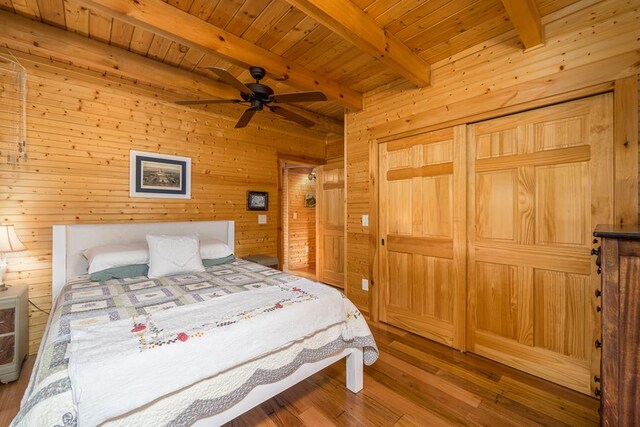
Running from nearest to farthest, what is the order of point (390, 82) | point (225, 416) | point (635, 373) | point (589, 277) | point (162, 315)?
point (635, 373) < point (225, 416) < point (162, 315) < point (589, 277) < point (390, 82)

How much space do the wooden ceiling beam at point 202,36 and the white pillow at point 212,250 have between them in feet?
5.92

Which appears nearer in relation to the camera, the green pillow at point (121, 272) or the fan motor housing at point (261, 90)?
the fan motor housing at point (261, 90)

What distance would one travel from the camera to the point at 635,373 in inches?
35.0

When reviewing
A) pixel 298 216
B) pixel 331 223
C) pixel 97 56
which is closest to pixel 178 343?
pixel 97 56

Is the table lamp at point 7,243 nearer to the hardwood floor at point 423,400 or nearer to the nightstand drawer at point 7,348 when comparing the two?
the nightstand drawer at point 7,348

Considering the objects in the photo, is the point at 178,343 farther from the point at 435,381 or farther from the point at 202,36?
the point at 202,36

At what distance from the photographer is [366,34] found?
2.03 m

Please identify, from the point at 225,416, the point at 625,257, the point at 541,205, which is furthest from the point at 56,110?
the point at 541,205

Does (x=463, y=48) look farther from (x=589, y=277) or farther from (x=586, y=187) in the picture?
(x=589, y=277)

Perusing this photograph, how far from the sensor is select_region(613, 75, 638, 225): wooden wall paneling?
1747mm

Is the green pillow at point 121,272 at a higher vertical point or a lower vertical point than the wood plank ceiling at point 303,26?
lower

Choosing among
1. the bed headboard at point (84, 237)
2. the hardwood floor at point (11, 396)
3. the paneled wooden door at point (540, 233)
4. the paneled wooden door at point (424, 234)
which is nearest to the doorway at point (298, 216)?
the bed headboard at point (84, 237)

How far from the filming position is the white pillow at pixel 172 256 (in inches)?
95.7

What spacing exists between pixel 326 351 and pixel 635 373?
1.37m
